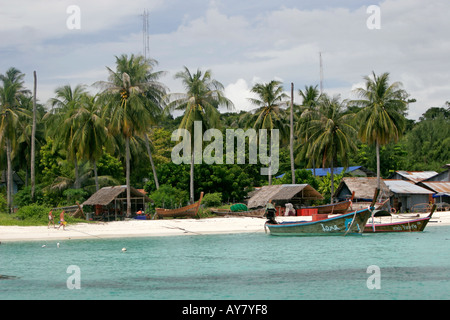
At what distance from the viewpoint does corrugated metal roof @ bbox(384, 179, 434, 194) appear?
41.1m

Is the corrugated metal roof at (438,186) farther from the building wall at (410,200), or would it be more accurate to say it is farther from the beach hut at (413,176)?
the beach hut at (413,176)

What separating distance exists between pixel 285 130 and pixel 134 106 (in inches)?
590

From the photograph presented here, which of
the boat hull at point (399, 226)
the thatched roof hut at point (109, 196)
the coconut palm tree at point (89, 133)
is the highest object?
the coconut palm tree at point (89, 133)

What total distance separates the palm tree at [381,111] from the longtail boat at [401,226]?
13.0 m

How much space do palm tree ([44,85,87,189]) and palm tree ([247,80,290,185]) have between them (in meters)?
14.0

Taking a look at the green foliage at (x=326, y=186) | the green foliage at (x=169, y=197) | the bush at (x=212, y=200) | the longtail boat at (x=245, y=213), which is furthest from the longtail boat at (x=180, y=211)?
the green foliage at (x=326, y=186)

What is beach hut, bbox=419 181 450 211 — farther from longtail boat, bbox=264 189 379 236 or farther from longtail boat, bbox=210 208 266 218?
longtail boat, bbox=264 189 379 236

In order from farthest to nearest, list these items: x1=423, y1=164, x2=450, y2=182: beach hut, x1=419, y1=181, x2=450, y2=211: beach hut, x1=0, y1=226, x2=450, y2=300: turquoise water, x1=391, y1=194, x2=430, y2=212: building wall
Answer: x1=423, y1=164, x2=450, y2=182: beach hut < x1=391, y1=194, x2=430, y2=212: building wall < x1=419, y1=181, x2=450, y2=211: beach hut < x1=0, y1=226, x2=450, y2=300: turquoise water

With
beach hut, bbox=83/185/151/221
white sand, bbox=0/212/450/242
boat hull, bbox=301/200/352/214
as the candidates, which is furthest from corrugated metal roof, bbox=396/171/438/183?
beach hut, bbox=83/185/151/221

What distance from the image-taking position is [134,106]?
36.3 metres

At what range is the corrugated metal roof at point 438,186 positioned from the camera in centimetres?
4300

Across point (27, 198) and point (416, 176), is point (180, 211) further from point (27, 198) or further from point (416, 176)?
point (416, 176)
